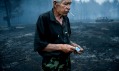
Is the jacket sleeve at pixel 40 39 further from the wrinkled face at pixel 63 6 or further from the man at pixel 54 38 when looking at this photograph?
the wrinkled face at pixel 63 6

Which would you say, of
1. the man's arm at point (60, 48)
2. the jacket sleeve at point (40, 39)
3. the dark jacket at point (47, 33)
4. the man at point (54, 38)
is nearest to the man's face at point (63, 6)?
the man at point (54, 38)

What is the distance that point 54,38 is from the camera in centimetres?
200

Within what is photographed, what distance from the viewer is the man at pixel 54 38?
1.90 metres

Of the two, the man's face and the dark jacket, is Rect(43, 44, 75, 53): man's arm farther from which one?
the man's face

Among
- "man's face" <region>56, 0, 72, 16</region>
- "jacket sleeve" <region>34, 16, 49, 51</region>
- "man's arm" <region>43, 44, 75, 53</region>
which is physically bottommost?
"man's arm" <region>43, 44, 75, 53</region>

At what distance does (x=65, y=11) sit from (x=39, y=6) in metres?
47.2

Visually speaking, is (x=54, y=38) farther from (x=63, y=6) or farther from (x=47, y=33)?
(x=63, y=6)

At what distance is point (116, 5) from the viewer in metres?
66.4

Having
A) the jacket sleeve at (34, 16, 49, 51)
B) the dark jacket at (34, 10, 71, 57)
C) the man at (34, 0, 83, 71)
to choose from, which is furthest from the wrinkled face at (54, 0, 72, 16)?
the jacket sleeve at (34, 16, 49, 51)

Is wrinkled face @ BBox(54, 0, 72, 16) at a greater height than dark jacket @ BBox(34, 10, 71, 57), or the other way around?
wrinkled face @ BBox(54, 0, 72, 16)

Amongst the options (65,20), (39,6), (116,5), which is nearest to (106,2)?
(116,5)

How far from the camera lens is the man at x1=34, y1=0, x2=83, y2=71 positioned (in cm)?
190

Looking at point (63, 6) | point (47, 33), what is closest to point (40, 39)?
point (47, 33)

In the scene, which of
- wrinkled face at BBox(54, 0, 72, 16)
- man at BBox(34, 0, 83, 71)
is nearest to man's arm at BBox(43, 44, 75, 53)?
man at BBox(34, 0, 83, 71)
